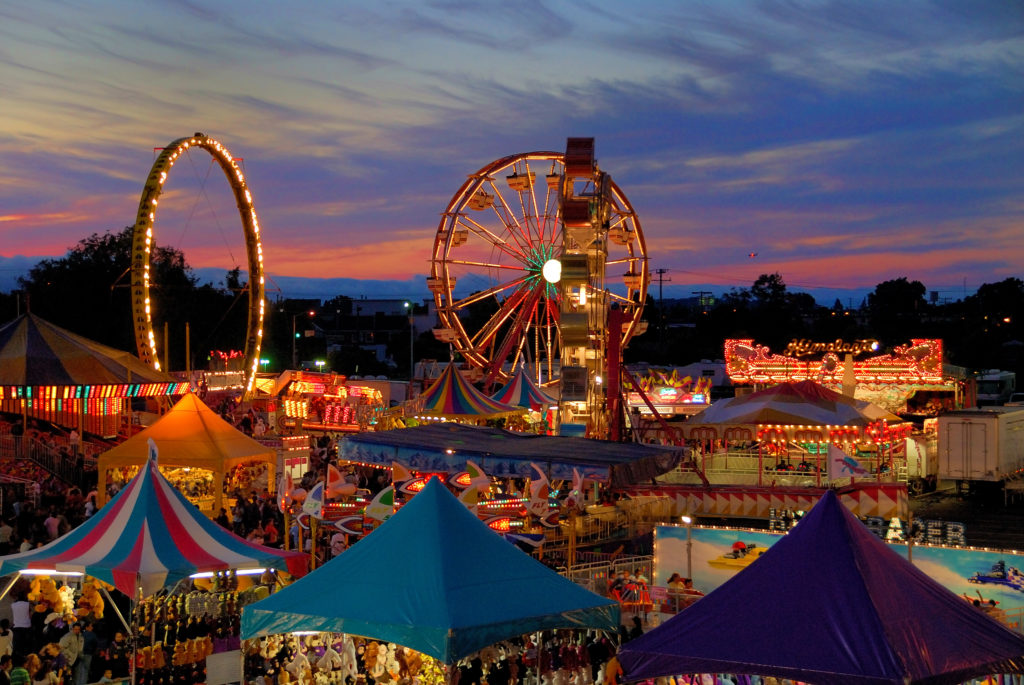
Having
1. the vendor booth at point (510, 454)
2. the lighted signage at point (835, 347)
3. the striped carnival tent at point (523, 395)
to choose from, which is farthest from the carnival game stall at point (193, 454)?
the lighted signage at point (835, 347)

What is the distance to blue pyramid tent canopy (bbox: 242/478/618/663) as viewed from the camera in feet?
25.7

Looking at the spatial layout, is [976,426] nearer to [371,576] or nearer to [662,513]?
[662,513]

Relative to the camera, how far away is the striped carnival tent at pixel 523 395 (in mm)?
31188

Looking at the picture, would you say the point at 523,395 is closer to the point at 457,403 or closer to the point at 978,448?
the point at 457,403

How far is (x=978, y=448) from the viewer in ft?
80.9

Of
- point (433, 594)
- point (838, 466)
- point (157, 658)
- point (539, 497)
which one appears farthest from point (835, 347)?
point (433, 594)

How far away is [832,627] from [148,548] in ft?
22.4

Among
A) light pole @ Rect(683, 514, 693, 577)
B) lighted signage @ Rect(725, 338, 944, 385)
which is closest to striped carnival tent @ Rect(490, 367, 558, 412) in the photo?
lighted signage @ Rect(725, 338, 944, 385)

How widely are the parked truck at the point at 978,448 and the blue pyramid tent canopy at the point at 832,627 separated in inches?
728

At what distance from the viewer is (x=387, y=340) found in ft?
304

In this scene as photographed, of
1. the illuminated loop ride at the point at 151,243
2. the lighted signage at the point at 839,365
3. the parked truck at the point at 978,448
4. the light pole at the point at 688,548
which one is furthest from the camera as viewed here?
the lighted signage at the point at 839,365

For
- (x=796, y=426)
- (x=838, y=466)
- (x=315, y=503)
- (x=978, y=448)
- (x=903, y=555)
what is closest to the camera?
(x=903, y=555)

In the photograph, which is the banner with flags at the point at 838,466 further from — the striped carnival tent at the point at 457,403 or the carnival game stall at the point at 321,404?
the carnival game stall at the point at 321,404

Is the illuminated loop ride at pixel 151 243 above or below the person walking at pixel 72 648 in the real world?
above
